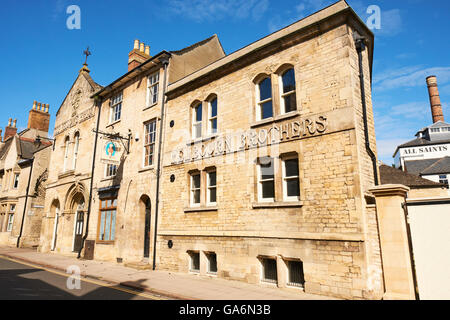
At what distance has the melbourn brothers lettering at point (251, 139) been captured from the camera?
9.17m

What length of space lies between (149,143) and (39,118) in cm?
2640

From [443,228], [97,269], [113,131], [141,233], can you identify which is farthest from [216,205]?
[113,131]

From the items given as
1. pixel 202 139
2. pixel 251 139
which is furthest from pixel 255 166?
pixel 202 139

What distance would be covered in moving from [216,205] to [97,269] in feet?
20.8

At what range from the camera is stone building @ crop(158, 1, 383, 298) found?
8.09 metres

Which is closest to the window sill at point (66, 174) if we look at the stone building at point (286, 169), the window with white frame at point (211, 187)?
the stone building at point (286, 169)

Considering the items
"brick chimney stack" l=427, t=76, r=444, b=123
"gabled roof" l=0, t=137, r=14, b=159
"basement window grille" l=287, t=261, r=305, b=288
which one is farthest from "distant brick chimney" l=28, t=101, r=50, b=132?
"brick chimney stack" l=427, t=76, r=444, b=123

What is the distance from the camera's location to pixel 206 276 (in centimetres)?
1116

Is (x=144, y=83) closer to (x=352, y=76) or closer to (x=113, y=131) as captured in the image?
(x=113, y=131)

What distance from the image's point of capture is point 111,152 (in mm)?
15391

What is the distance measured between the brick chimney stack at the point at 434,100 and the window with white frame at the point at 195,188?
182 ft

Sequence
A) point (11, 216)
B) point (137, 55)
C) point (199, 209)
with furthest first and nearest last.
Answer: point (11, 216) → point (137, 55) → point (199, 209)

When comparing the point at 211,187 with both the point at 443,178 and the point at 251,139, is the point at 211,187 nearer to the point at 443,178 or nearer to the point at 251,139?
the point at 251,139

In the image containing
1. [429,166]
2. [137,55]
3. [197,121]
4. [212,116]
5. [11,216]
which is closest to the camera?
[212,116]
